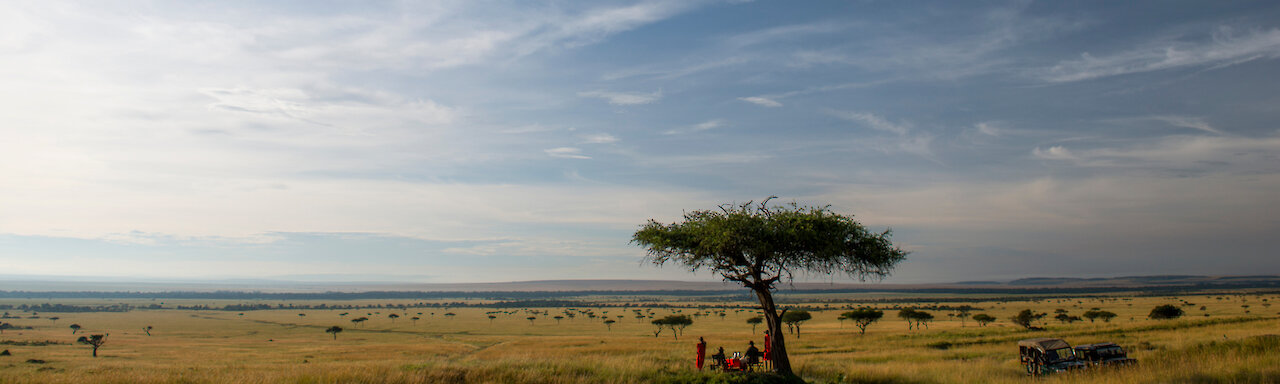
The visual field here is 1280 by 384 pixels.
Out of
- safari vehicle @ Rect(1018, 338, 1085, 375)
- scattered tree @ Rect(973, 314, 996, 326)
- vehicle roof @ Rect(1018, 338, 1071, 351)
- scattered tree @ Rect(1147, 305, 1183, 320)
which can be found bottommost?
scattered tree @ Rect(973, 314, 996, 326)

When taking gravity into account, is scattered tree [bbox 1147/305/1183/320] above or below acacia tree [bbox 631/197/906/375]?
below

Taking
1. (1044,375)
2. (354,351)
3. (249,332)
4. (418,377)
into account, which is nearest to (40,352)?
(354,351)

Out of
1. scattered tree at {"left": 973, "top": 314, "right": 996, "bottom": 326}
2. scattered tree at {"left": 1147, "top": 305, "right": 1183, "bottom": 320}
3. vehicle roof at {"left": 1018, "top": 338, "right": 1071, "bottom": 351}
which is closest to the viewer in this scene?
vehicle roof at {"left": 1018, "top": 338, "right": 1071, "bottom": 351}

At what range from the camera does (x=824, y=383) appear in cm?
2275

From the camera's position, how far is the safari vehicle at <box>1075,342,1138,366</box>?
2172cm

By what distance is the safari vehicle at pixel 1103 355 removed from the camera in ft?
71.3

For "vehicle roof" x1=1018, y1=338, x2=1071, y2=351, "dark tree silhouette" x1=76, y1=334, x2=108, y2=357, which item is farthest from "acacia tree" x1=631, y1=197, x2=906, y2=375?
"dark tree silhouette" x1=76, y1=334, x2=108, y2=357

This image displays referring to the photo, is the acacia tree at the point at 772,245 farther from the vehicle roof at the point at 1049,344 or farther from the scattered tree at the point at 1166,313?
the scattered tree at the point at 1166,313

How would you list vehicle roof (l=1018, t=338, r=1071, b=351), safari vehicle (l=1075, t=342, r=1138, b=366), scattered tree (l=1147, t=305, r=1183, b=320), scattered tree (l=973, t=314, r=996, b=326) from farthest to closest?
scattered tree (l=973, t=314, r=996, b=326), scattered tree (l=1147, t=305, r=1183, b=320), vehicle roof (l=1018, t=338, r=1071, b=351), safari vehicle (l=1075, t=342, r=1138, b=366)

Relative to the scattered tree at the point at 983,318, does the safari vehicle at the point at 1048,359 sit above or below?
above

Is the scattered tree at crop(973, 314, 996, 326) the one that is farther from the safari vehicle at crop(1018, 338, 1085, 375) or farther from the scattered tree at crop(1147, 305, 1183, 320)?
the safari vehicle at crop(1018, 338, 1085, 375)

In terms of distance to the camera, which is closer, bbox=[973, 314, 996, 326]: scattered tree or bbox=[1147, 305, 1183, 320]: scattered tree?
bbox=[1147, 305, 1183, 320]: scattered tree

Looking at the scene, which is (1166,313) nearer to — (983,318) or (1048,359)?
(983,318)

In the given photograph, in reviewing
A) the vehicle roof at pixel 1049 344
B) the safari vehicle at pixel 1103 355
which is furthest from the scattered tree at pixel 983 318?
the vehicle roof at pixel 1049 344
